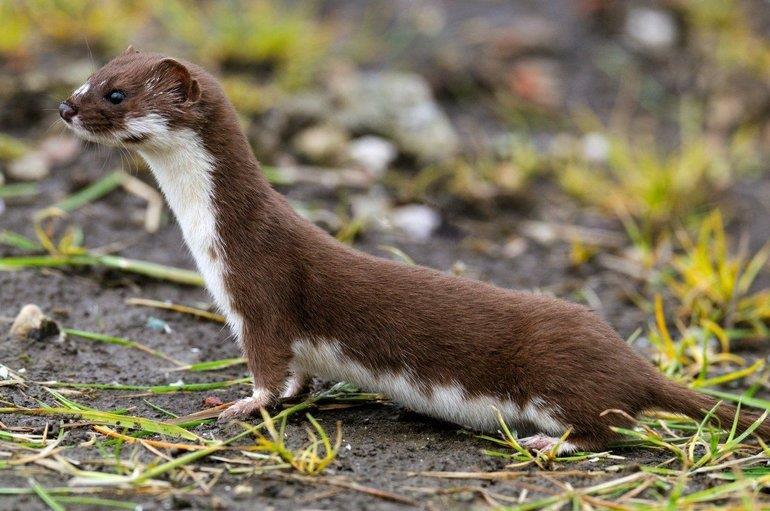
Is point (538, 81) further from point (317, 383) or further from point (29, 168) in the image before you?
point (317, 383)

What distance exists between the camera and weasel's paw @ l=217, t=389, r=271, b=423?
4121mm

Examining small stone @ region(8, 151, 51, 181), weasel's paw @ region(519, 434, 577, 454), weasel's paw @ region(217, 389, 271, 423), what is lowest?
weasel's paw @ region(519, 434, 577, 454)

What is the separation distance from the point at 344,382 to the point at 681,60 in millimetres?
7843

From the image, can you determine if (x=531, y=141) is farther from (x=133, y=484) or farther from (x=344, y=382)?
(x=133, y=484)

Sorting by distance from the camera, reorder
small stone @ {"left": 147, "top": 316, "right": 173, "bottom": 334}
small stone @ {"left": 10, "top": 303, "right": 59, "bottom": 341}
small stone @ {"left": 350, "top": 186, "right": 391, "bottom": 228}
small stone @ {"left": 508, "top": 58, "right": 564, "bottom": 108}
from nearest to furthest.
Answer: small stone @ {"left": 10, "top": 303, "right": 59, "bottom": 341} → small stone @ {"left": 147, "top": 316, "right": 173, "bottom": 334} → small stone @ {"left": 350, "top": 186, "right": 391, "bottom": 228} → small stone @ {"left": 508, "top": 58, "right": 564, "bottom": 108}

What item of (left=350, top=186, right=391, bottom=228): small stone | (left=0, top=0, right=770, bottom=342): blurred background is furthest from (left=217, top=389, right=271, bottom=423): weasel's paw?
(left=350, top=186, right=391, bottom=228): small stone

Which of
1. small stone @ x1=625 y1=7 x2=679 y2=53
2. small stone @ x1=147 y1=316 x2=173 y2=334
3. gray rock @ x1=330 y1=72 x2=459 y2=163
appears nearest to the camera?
small stone @ x1=147 y1=316 x2=173 y2=334

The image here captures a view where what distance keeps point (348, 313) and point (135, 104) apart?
1.22 meters

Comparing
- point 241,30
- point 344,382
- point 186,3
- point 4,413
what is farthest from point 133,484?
point 186,3

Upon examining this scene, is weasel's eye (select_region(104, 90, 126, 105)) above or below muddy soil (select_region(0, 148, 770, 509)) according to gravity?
above

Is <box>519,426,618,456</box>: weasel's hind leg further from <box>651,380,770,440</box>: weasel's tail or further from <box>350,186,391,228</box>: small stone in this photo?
<box>350,186,391,228</box>: small stone

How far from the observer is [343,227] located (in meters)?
6.45

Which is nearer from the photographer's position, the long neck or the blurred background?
the long neck

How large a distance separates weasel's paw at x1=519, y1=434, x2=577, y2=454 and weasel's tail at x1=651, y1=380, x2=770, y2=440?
40 cm
